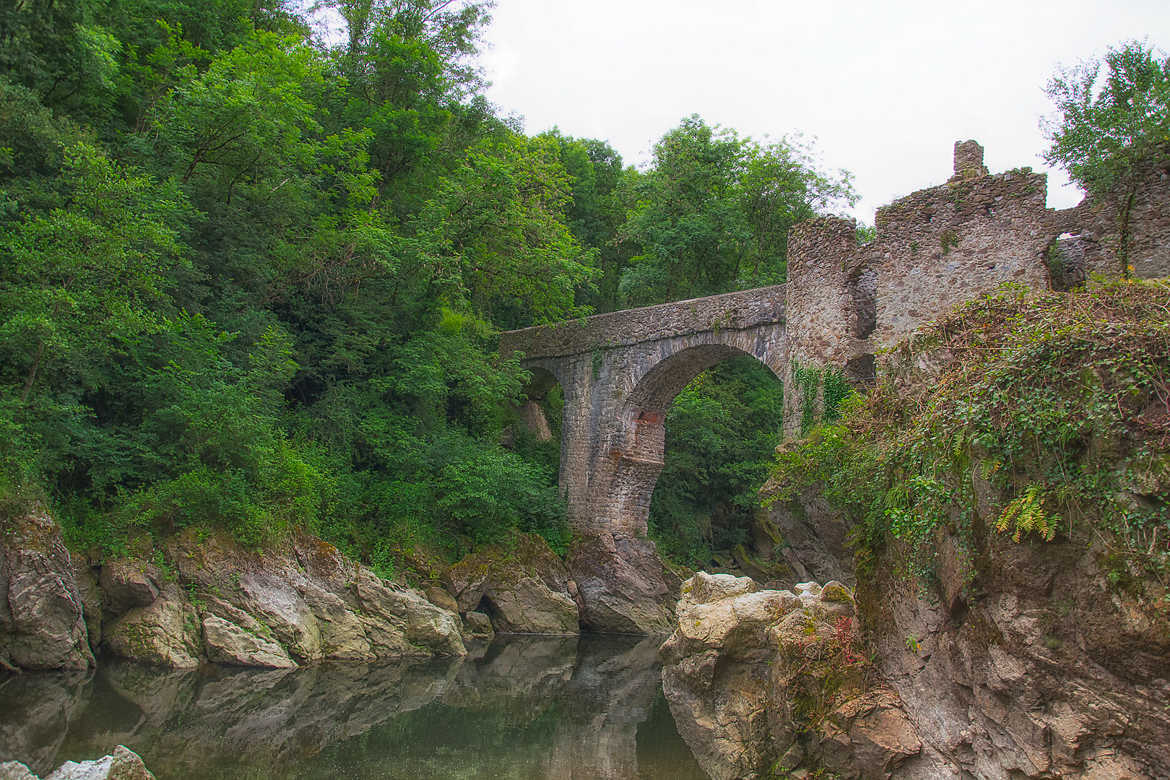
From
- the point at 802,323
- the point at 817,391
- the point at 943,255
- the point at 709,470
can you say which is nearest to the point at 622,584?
the point at 709,470

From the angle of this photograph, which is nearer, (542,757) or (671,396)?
(542,757)

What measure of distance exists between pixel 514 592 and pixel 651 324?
5.57 m

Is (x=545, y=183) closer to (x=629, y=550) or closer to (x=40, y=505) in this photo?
(x=629, y=550)

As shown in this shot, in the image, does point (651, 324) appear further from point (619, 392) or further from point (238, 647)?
point (238, 647)

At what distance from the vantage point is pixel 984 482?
469cm

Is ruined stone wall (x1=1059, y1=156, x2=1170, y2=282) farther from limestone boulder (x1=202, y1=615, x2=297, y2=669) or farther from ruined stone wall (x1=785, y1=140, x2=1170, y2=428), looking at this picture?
limestone boulder (x1=202, y1=615, x2=297, y2=669)

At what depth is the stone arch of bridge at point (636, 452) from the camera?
16078 mm

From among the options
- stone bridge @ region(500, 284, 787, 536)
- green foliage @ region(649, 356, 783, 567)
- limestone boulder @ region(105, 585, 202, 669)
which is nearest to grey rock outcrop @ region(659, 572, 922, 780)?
limestone boulder @ region(105, 585, 202, 669)

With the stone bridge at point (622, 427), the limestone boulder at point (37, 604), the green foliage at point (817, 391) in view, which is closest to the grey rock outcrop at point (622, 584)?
the stone bridge at point (622, 427)

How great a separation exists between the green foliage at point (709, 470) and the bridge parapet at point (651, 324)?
378 centimetres

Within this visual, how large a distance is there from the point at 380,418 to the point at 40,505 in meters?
6.51

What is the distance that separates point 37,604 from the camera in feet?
24.8

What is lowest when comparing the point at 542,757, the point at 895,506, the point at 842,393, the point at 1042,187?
the point at 542,757

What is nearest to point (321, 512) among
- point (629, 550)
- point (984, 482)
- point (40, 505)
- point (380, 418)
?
point (380, 418)
